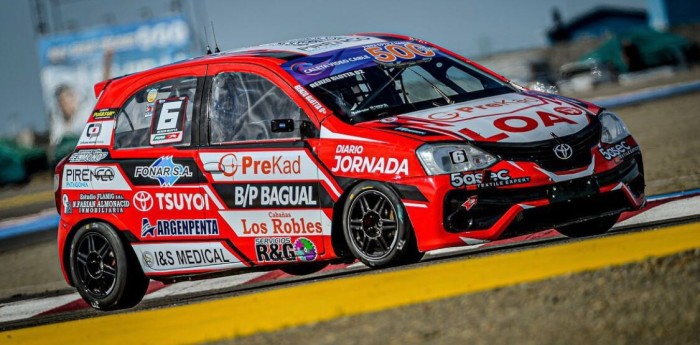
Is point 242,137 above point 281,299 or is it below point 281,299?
above

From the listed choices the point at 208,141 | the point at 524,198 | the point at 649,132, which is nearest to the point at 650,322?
the point at 524,198

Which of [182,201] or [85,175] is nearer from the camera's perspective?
[182,201]

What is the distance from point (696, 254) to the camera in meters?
5.22

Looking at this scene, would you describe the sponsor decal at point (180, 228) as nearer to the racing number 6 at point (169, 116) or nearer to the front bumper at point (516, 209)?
the racing number 6 at point (169, 116)

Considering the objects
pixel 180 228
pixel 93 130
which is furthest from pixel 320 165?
pixel 93 130

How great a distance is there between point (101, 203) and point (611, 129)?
3.15 m

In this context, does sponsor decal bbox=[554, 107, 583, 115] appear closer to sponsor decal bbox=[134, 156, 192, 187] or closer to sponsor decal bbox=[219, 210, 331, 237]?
sponsor decal bbox=[219, 210, 331, 237]

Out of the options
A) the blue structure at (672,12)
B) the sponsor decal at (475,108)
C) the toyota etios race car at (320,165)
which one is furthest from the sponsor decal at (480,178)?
the blue structure at (672,12)

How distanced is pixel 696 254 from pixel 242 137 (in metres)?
2.81

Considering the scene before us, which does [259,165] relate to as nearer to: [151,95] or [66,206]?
[151,95]

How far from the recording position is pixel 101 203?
757 cm

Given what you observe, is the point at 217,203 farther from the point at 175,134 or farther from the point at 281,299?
the point at 281,299

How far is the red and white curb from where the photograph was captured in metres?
7.39

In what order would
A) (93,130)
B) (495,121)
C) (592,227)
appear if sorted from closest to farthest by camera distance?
(495,121) < (592,227) < (93,130)
